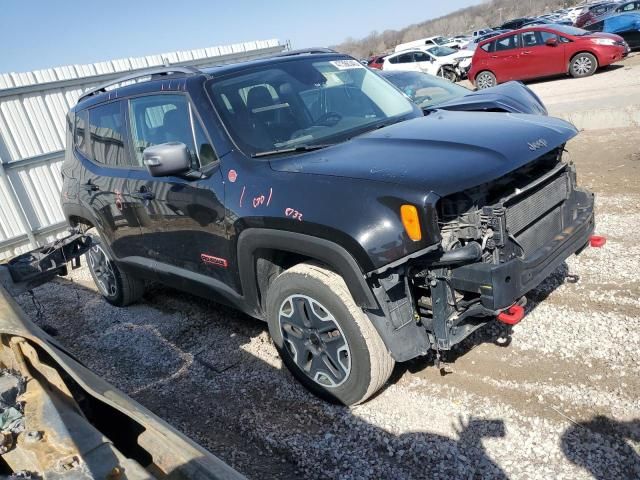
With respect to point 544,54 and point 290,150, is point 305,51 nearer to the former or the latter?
point 290,150

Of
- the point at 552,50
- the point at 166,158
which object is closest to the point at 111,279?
the point at 166,158

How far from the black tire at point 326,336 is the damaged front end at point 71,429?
3.80 feet

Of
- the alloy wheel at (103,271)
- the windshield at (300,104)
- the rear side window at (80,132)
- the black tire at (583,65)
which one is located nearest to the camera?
the windshield at (300,104)

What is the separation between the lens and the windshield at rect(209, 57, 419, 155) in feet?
11.1

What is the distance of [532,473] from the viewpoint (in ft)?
8.14

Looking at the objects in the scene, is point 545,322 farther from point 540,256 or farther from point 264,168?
point 264,168

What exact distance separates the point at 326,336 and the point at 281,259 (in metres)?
0.59

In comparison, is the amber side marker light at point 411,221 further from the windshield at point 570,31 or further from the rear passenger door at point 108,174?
the windshield at point 570,31

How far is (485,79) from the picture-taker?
1722cm

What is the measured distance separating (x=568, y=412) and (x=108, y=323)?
4.20 metres

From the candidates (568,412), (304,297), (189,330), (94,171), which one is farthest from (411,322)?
(94,171)

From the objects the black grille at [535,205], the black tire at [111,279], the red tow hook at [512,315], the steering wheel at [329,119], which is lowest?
the black tire at [111,279]

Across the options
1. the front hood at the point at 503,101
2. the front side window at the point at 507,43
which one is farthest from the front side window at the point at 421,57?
the front hood at the point at 503,101

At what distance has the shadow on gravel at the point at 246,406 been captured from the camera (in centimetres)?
274
